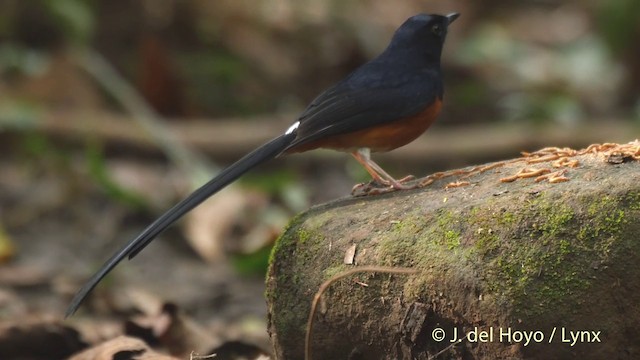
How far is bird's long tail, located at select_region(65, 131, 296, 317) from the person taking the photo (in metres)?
3.73

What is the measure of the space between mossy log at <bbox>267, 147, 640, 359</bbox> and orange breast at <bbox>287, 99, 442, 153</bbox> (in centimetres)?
62

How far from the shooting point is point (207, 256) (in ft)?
22.2

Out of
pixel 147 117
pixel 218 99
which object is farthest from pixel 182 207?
pixel 218 99

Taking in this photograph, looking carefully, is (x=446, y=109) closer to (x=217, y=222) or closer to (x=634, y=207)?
(x=217, y=222)

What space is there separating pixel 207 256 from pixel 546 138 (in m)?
3.16

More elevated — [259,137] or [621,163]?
[259,137]

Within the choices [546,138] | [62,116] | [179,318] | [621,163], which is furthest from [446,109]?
[621,163]

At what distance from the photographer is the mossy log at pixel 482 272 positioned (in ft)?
9.55

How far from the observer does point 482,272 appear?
2.98 m

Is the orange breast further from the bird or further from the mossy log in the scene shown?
the mossy log

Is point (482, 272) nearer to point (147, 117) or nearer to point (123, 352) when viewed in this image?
point (123, 352)

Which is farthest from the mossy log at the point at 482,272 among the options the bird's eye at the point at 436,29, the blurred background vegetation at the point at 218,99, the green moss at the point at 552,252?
the blurred background vegetation at the point at 218,99

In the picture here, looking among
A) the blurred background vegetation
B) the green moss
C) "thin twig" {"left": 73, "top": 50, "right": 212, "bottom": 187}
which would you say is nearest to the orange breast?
the green moss

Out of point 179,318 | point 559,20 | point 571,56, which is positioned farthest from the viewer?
point 559,20
